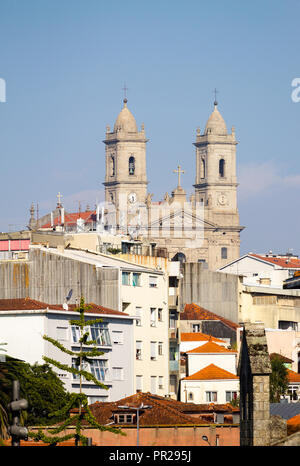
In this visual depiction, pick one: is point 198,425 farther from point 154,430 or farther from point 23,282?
point 23,282

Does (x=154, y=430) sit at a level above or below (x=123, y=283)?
below

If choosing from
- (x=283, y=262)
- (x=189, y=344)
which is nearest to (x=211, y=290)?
(x=189, y=344)

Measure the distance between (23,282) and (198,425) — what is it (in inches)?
1240

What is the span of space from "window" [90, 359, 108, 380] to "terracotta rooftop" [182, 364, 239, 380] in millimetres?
9161

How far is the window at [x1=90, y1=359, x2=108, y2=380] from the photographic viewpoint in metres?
76.4

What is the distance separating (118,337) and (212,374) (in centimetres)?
800

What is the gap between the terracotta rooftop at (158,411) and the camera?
59000 mm

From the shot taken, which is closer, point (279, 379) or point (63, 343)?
point (63, 343)

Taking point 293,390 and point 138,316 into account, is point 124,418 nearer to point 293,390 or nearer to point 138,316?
point 138,316

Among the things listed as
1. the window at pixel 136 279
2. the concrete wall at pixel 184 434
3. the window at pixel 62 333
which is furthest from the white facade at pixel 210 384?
the concrete wall at pixel 184 434

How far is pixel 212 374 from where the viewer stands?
85250 mm

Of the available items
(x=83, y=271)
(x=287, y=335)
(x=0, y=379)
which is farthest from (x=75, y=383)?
(x=0, y=379)
